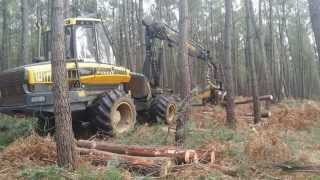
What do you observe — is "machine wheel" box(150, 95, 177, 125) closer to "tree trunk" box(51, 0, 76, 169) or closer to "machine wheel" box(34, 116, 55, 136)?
"machine wheel" box(34, 116, 55, 136)

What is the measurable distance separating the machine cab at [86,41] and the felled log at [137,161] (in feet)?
12.1

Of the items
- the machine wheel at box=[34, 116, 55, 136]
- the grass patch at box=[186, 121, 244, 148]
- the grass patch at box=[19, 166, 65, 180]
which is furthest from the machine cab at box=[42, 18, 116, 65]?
the grass patch at box=[19, 166, 65, 180]

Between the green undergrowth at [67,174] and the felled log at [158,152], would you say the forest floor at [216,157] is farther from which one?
the felled log at [158,152]

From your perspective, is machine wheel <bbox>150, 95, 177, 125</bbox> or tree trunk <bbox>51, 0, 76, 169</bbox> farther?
machine wheel <bbox>150, 95, 177, 125</bbox>

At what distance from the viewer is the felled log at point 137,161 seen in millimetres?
7754

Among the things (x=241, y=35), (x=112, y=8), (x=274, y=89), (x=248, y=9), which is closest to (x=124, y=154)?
(x=248, y=9)

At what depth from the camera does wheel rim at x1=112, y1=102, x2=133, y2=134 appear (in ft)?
40.6

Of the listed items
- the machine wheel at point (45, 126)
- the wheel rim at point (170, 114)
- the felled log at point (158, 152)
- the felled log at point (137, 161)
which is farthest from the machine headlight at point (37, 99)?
the wheel rim at point (170, 114)

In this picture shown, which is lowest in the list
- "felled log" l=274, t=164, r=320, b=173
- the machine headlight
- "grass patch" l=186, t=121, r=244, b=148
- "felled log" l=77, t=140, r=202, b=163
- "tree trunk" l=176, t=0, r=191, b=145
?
"felled log" l=274, t=164, r=320, b=173

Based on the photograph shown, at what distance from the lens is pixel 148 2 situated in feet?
141

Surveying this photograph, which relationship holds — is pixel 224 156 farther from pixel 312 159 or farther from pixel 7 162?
pixel 7 162

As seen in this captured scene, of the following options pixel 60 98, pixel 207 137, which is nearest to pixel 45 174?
pixel 60 98

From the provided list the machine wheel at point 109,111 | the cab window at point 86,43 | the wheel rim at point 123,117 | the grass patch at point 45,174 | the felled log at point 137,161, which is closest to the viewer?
the grass patch at point 45,174

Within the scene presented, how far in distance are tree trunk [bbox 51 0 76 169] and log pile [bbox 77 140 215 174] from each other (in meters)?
1.02
